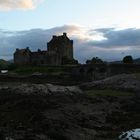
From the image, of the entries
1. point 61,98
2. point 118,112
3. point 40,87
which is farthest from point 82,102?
point 40,87

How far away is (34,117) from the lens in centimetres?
3184

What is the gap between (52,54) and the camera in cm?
11950

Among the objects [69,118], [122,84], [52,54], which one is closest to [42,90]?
[122,84]

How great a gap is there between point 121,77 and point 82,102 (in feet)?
83.7

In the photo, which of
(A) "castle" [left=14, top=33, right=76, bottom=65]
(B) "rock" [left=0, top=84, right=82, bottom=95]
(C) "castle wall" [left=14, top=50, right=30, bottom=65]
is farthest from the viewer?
(C) "castle wall" [left=14, top=50, right=30, bottom=65]

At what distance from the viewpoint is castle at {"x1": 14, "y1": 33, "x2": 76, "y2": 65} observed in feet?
391

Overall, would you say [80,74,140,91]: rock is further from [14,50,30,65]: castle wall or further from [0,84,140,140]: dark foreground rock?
[14,50,30,65]: castle wall

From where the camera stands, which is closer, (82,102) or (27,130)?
(27,130)

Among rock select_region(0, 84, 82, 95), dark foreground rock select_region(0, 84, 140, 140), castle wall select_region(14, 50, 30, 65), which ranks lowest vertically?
dark foreground rock select_region(0, 84, 140, 140)

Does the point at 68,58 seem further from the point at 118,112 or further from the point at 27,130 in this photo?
the point at 27,130

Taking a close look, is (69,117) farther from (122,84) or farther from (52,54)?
(52,54)

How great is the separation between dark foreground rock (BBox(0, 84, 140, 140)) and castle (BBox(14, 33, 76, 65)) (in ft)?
223

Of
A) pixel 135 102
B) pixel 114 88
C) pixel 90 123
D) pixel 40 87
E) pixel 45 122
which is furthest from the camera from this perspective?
pixel 114 88

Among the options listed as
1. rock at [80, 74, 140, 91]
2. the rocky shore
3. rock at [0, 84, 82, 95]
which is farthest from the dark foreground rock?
rock at [80, 74, 140, 91]
